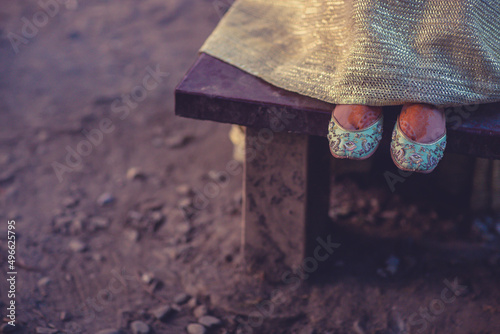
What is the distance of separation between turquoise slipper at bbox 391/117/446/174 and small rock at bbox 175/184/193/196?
1.36 meters

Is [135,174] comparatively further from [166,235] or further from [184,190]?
[166,235]

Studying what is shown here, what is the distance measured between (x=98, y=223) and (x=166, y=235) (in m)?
0.34

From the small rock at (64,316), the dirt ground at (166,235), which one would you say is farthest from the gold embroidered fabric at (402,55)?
the small rock at (64,316)

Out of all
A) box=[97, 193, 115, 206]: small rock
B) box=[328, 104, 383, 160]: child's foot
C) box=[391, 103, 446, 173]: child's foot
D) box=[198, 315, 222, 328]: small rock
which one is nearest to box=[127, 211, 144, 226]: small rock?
box=[97, 193, 115, 206]: small rock

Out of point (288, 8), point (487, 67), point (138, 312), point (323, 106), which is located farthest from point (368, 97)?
point (138, 312)

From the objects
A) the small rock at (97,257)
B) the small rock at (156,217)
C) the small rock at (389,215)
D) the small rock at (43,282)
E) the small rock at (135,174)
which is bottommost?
the small rock at (97,257)

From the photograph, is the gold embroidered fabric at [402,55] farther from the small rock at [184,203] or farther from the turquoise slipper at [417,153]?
the small rock at [184,203]

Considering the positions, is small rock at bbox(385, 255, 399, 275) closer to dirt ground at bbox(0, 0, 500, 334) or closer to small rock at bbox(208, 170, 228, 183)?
dirt ground at bbox(0, 0, 500, 334)

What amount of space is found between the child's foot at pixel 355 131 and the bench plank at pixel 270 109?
7 cm

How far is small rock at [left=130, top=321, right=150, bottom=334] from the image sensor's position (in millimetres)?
1854

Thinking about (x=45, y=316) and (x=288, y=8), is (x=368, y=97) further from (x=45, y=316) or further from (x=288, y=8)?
(x=45, y=316)

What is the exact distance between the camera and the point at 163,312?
194 centimetres

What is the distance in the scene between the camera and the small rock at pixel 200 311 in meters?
1.95

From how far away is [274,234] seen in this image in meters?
2.01
